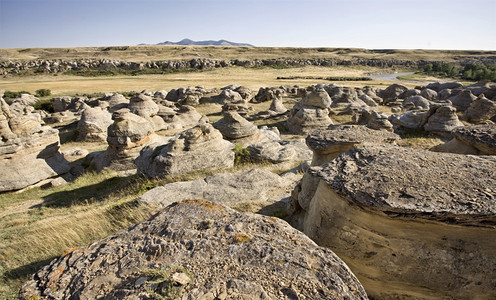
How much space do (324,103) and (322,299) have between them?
15365 millimetres

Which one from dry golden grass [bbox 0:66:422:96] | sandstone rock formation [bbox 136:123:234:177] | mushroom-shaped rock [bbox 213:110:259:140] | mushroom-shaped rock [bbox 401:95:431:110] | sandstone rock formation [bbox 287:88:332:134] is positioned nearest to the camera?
sandstone rock formation [bbox 136:123:234:177]

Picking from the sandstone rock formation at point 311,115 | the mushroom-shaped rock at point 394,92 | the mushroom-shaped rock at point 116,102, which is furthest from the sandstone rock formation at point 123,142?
the mushroom-shaped rock at point 394,92

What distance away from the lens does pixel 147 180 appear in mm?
8516

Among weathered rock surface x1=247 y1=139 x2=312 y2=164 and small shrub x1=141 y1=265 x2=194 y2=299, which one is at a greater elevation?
small shrub x1=141 y1=265 x2=194 y2=299

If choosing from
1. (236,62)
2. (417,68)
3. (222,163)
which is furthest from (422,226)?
(417,68)

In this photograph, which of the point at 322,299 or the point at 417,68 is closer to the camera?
the point at 322,299

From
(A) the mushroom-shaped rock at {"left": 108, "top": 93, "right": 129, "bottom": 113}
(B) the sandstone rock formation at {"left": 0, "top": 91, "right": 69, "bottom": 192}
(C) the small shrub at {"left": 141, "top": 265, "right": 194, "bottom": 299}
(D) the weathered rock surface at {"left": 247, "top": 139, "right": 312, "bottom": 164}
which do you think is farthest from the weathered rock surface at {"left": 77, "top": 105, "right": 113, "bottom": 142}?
(C) the small shrub at {"left": 141, "top": 265, "right": 194, "bottom": 299}

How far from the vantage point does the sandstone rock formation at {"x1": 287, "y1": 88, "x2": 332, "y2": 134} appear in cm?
1625

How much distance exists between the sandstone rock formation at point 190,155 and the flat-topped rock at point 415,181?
5.54 metres

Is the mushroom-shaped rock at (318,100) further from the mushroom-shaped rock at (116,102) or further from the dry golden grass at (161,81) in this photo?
the dry golden grass at (161,81)

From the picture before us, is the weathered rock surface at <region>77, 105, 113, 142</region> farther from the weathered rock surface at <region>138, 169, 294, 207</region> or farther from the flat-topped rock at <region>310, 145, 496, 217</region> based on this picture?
the flat-topped rock at <region>310, 145, 496, 217</region>

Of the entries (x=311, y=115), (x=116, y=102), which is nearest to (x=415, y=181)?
(x=311, y=115)

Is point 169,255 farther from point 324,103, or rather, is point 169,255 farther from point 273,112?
point 273,112

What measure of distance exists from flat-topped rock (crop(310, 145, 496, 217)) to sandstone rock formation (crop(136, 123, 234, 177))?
18.2ft
